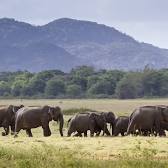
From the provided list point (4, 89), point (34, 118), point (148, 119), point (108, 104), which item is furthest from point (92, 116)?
point (4, 89)

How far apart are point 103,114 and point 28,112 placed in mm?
3482

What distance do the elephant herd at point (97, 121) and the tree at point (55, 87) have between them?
295 feet

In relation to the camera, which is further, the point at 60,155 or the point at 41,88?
the point at 41,88

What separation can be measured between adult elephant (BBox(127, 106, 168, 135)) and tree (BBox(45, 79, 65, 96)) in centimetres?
9236

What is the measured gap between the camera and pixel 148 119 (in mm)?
25828

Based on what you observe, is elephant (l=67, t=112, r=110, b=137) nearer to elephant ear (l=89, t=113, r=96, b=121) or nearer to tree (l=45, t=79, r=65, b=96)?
elephant ear (l=89, t=113, r=96, b=121)

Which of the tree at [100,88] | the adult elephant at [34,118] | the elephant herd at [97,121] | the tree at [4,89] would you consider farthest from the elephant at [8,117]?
the tree at [4,89]

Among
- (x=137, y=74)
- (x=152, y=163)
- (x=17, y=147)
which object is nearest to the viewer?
(x=152, y=163)

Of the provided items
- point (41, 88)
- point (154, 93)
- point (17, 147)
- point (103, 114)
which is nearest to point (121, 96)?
point (154, 93)

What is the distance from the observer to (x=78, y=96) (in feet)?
380

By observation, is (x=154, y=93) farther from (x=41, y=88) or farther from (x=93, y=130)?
(x=93, y=130)

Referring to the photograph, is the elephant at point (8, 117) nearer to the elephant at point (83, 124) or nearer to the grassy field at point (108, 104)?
the elephant at point (83, 124)

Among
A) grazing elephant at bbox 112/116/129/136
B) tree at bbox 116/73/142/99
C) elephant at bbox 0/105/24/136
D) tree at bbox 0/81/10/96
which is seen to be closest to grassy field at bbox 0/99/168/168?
grazing elephant at bbox 112/116/129/136

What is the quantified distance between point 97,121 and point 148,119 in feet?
8.66
